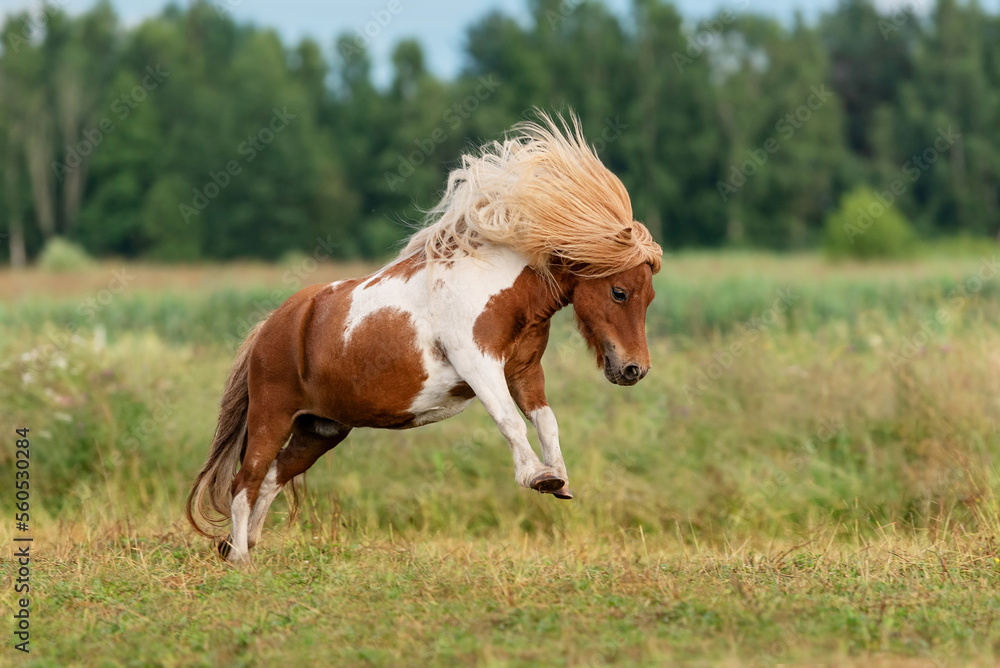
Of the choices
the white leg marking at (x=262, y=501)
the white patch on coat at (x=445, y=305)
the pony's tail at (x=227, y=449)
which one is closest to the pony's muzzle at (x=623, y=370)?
the white patch on coat at (x=445, y=305)

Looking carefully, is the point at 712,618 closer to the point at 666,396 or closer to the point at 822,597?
the point at 822,597

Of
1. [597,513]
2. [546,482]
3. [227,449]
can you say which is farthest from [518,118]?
[546,482]

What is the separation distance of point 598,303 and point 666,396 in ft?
19.7

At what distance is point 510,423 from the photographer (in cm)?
482

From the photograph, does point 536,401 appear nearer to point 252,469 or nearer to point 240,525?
point 252,469

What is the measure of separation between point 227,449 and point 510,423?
2.21 metres

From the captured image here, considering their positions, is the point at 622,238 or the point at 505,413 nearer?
the point at 505,413

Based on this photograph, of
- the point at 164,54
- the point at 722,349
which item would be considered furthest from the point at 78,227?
the point at 722,349

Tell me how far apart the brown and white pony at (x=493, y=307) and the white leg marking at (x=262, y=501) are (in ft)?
1.49

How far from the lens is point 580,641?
409cm

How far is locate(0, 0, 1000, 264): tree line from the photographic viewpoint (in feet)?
144

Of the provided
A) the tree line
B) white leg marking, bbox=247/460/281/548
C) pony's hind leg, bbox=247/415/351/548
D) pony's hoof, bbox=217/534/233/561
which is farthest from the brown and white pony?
the tree line

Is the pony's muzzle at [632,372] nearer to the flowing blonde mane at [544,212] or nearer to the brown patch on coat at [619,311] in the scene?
the brown patch on coat at [619,311]

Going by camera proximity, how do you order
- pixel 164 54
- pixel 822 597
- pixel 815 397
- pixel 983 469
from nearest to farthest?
1. pixel 822 597
2. pixel 983 469
3. pixel 815 397
4. pixel 164 54
